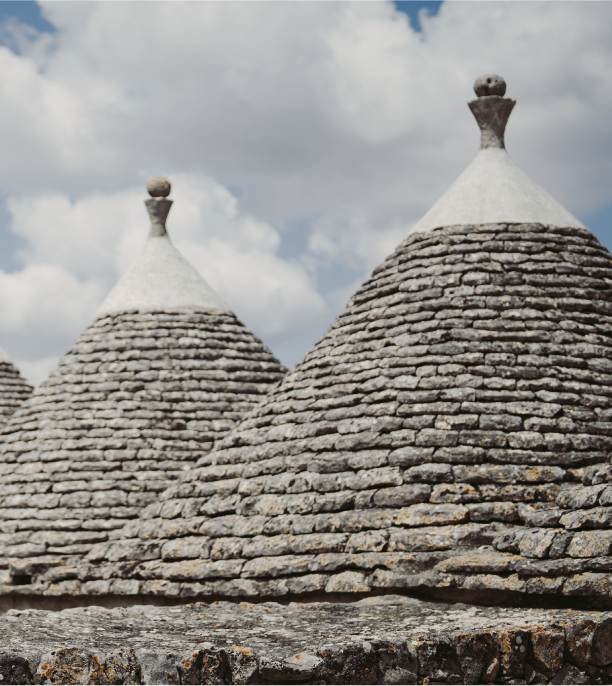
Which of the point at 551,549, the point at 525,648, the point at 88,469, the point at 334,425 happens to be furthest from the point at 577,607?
the point at 88,469

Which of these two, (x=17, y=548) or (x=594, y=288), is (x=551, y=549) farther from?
(x=17, y=548)

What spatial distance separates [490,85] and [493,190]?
3.95 ft

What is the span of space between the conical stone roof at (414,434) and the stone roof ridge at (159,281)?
301cm

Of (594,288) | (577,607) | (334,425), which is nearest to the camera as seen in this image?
(577,607)

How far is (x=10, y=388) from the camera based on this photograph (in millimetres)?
13867

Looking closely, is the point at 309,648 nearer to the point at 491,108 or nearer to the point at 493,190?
the point at 493,190

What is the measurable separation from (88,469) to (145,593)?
2.33 metres

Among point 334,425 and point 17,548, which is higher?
point 334,425

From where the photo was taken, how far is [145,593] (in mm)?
8547

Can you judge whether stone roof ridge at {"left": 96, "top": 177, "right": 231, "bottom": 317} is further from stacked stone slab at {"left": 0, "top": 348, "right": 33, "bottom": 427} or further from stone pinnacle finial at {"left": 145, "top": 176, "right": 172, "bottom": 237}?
stacked stone slab at {"left": 0, "top": 348, "right": 33, "bottom": 427}

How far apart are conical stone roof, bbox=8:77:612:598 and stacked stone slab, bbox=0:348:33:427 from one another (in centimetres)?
414

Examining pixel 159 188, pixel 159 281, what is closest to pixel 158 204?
pixel 159 188

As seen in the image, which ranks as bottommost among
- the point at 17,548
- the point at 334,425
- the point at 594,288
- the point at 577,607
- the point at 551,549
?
the point at 577,607

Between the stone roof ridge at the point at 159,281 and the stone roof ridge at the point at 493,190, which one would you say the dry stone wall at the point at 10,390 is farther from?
the stone roof ridge at the point at 493,190
